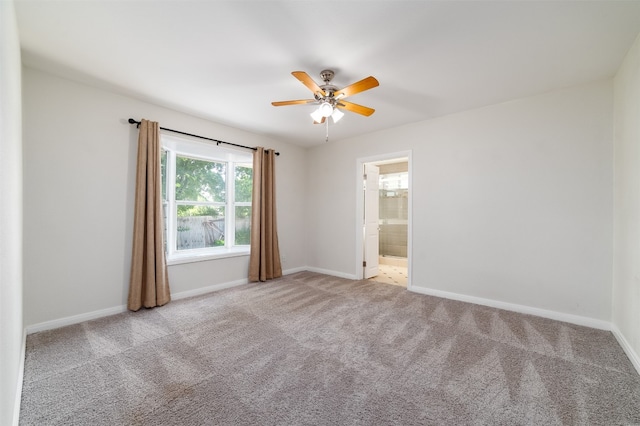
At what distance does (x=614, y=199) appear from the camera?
2643 millimetres

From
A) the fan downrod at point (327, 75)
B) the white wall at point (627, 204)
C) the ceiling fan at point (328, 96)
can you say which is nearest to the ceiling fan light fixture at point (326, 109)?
the ceiling fan at point (328, 96)

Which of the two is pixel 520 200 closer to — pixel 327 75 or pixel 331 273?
pixel 327 75

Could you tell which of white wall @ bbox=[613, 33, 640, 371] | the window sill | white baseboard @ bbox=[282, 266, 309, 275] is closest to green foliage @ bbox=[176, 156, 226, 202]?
the window sill

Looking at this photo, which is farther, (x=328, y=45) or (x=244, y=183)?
(x=244, y=183)

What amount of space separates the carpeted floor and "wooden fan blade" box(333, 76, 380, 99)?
89.2 inches

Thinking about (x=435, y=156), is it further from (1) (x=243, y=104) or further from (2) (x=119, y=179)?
(2) (x=119, y=179)

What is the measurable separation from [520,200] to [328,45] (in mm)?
2827

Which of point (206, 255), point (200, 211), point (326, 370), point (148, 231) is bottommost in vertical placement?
point (326, 370)

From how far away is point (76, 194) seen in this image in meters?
2.79

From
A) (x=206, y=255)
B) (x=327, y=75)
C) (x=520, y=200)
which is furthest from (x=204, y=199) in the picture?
Result: (x=520, y=200)

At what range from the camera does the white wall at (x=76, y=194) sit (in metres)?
2.55

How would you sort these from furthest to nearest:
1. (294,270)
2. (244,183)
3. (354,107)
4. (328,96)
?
(294,270) → (244,183) → (354,107) → (328,96)

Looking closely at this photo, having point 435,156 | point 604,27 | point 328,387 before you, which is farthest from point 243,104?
point 604,27

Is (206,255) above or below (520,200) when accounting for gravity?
below
